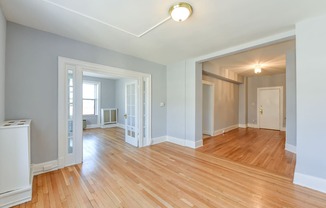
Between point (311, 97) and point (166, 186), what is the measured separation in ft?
8.59

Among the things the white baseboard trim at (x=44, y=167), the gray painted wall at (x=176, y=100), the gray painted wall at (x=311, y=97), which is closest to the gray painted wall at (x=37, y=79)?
the white baseboard trim at (x=44, y=167)

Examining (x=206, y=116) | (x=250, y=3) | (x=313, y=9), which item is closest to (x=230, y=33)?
(x=250, y=3)

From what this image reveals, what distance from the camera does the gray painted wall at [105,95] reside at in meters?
7.20

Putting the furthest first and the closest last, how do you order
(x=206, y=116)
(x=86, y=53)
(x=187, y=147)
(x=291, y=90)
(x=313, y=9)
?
(x=206, y=116) < (x=187, y=147) < (x=291, y=90) < (x=86, y=53) < (x=313, y=9)

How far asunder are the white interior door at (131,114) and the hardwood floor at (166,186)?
112cm

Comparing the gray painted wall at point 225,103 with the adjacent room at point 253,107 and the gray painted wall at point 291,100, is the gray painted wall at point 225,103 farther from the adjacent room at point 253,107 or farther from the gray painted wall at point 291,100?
the gray painted wall at point 291,100

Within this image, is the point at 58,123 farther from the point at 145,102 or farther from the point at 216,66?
the point at 216,66

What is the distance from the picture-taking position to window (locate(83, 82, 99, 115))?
712 centimetres

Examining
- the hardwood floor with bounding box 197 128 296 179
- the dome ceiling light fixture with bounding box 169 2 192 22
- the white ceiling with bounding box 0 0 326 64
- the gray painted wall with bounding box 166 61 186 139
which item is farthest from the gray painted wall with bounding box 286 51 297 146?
the dome ceiling light fixture with bounding box 169 2 192 22

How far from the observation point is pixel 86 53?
3.10 metres

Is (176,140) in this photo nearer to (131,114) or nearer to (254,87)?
(131,114)

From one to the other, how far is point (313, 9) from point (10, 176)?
15.2 feet

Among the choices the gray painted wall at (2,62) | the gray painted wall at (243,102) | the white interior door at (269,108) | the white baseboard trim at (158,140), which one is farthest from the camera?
the gray painted wall at (243,102)

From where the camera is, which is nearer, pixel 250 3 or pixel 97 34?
pixel 250 3
